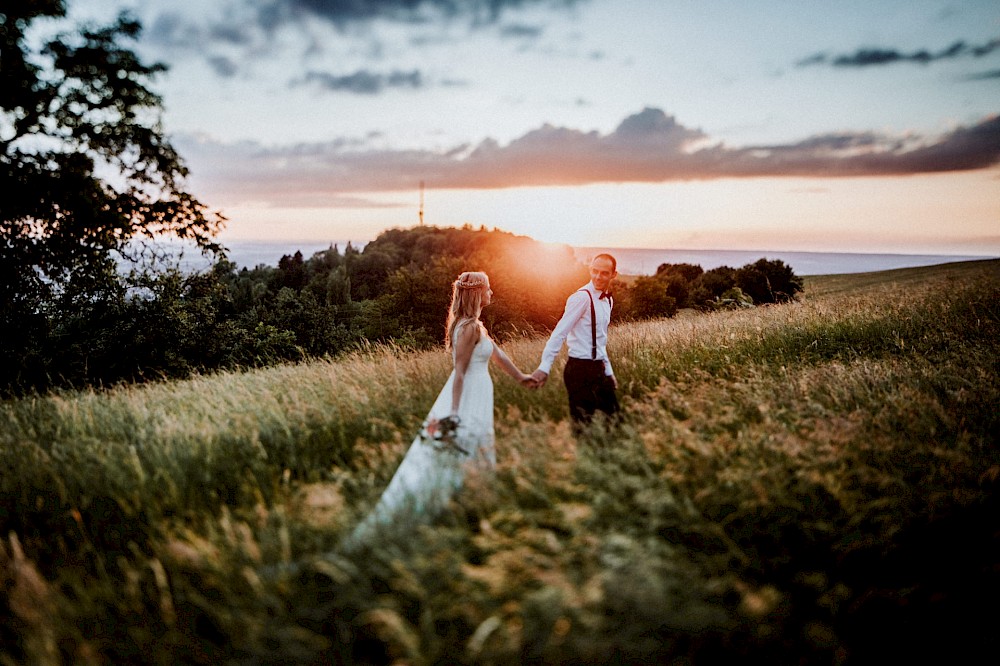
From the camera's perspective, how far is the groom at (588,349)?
5246 mm

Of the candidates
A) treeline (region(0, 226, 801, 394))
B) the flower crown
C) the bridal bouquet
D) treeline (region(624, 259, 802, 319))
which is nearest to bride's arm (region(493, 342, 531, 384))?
the flower crown

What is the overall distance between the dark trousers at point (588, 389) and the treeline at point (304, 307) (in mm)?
5906

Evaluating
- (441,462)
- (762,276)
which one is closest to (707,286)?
(762,276)

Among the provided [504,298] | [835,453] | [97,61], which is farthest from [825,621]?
[504,298]

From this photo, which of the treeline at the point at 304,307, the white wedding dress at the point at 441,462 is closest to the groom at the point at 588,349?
the white wedding dress at the point at 441,462

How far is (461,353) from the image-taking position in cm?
481

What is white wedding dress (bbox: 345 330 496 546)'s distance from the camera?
3293mm

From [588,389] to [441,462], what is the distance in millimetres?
1992

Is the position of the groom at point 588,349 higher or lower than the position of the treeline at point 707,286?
lower

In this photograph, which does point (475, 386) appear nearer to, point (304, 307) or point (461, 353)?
point (461, 353)

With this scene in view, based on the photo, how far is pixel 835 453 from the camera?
3775mm

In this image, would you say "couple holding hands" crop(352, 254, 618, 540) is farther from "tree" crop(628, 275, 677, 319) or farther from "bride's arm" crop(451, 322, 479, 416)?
"tree" crop(628, 275, 677, 319)

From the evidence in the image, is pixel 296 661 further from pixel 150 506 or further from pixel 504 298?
pixel 504 298

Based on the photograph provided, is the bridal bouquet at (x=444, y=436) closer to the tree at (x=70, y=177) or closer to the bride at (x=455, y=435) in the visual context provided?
the bride at (x=455, y=435)
